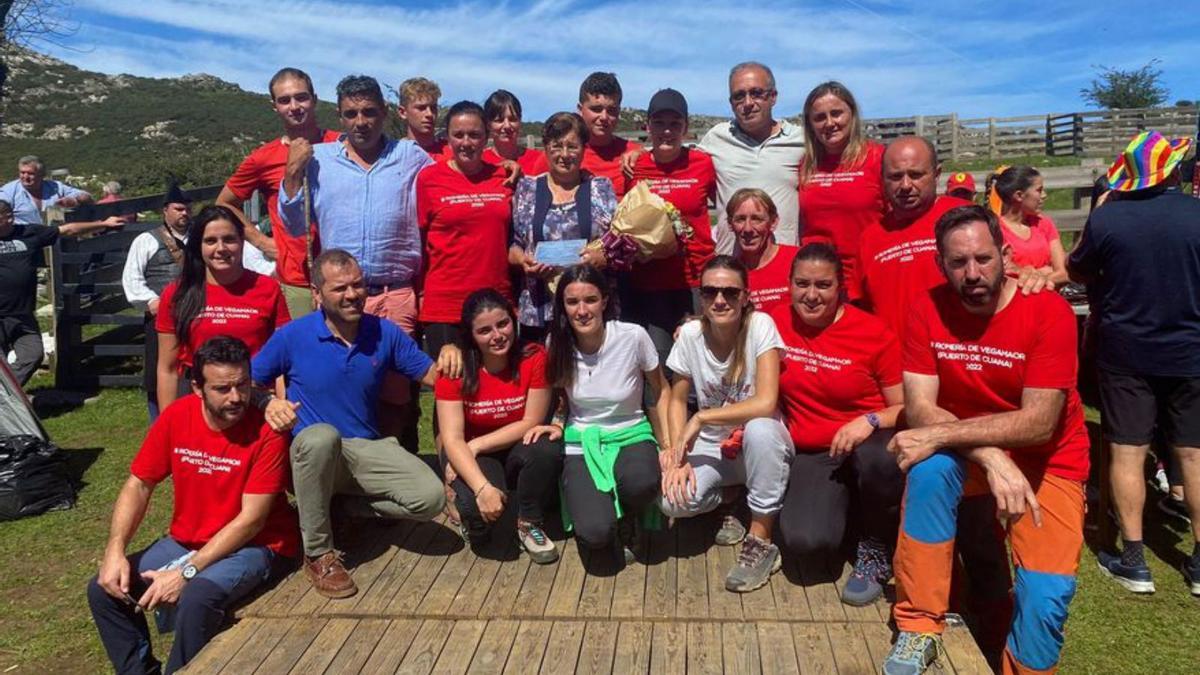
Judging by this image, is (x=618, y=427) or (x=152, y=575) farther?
(x=618, y=427)

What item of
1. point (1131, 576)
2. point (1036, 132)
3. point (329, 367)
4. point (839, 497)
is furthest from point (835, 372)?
point (1036, 132)

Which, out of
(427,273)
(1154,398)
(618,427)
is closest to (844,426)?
(618,427)

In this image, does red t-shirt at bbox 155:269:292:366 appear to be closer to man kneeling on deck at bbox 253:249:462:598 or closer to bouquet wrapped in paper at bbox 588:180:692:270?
man kneeling on deck at bbox 253:249:462:598

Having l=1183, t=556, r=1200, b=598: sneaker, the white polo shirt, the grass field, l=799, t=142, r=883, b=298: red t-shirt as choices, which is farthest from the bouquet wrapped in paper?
l=1183, t=556, r=1200, b=598: sneaker

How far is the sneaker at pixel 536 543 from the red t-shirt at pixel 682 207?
1.48m

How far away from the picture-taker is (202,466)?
12.9ft

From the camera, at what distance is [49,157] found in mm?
44250

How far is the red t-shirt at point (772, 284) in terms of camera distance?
14.9 ft

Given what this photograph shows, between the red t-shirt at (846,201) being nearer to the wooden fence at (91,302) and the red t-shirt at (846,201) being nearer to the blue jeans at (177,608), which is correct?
the blue jeans at (177,608)

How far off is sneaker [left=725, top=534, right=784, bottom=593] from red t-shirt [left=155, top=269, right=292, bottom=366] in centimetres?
268

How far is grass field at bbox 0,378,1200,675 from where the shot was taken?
163 inches

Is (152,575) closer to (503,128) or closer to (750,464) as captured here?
(750,464)

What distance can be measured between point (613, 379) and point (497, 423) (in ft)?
2.12

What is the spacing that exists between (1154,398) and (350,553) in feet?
13.8
